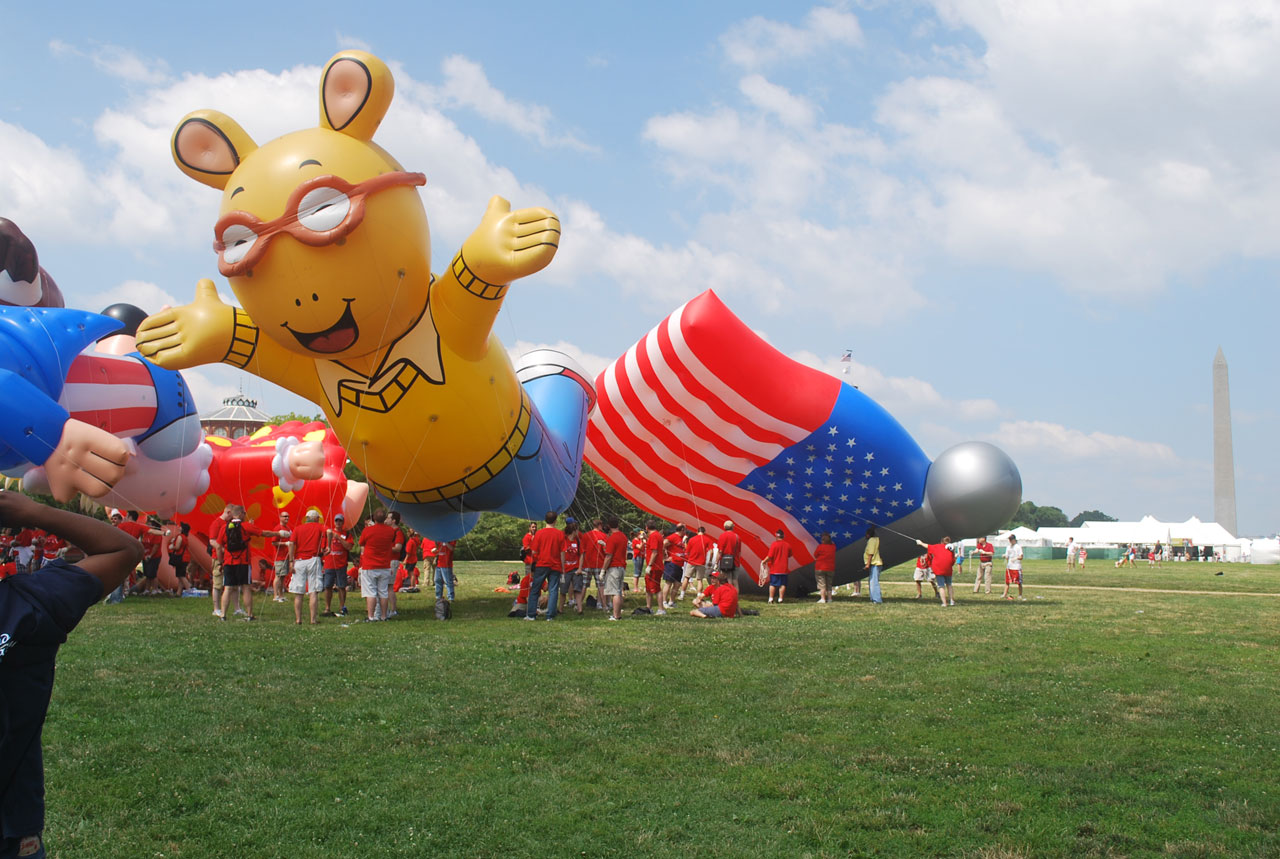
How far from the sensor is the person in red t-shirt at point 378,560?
11406 mm

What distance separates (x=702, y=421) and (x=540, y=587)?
4.49 m

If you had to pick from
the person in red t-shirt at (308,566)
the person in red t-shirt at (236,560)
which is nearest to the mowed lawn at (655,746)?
the person in red t-shirt at (308,566)

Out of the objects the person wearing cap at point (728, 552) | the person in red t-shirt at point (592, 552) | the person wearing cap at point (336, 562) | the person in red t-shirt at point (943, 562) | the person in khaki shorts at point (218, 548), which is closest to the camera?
the person in khaki shorts at point (218, 548)

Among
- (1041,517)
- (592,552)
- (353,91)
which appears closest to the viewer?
(353,91)

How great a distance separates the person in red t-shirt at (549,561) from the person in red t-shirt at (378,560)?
1751 mm

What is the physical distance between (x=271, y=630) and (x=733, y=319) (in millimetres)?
7955

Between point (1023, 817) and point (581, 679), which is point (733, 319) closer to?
point (581, 679)

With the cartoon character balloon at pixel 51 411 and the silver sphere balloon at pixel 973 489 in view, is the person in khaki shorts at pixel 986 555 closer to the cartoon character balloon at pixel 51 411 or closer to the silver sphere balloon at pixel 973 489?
the silver sphere balloon at pixel 973 489

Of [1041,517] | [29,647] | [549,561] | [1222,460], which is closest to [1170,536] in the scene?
[1222,460]

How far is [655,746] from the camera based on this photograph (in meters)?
5.67

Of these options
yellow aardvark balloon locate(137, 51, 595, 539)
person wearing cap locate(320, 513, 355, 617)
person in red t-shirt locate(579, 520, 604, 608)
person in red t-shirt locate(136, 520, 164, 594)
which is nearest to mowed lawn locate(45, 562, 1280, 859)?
yellow aardvark balloon locate(137, 51, 595, 539)

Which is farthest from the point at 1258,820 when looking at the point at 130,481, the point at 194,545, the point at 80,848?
the point at 194,545

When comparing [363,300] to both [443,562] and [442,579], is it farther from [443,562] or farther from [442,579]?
[442,579]

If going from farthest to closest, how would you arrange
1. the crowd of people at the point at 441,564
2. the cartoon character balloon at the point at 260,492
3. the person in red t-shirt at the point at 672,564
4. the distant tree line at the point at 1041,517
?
the distant tree line at the point at 1041,517, the cartoon character balloon at the point at 260,492, the person in red t-shirt at the point at 672,564, the crowd of people at the point at 441,564
